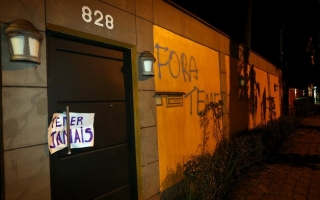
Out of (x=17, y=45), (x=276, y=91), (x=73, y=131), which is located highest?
(x=17, y=45)

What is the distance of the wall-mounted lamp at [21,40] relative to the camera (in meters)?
1.82

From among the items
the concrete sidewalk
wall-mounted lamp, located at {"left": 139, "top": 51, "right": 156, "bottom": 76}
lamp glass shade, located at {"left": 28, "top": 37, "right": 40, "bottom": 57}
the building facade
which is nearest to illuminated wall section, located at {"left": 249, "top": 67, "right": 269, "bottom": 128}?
the concrete sidewalk

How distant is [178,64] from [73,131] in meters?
2.45

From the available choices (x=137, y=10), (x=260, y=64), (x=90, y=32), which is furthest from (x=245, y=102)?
(x=90, y=32)

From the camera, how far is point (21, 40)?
6.06 ft

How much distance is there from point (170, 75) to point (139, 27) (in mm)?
1060

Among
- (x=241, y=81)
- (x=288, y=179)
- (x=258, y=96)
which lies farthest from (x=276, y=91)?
(x=288, y=179)

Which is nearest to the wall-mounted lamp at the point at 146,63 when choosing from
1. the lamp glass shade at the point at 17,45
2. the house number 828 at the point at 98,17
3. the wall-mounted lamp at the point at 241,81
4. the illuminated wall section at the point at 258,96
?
the house number 828 at the point at 98,17

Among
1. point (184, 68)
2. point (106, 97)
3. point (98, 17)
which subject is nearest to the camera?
point (98, 17)

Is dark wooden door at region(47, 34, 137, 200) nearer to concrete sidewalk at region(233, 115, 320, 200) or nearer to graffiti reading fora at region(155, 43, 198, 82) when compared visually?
graffiti reading fora at region(155, 43, 198, 82)

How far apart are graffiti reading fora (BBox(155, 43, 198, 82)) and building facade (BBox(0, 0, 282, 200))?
0.06 ft

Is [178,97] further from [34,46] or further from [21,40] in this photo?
[21,40]

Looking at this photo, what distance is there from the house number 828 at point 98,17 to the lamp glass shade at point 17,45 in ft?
2.89

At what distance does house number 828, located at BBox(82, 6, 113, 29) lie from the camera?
257 centimetres
